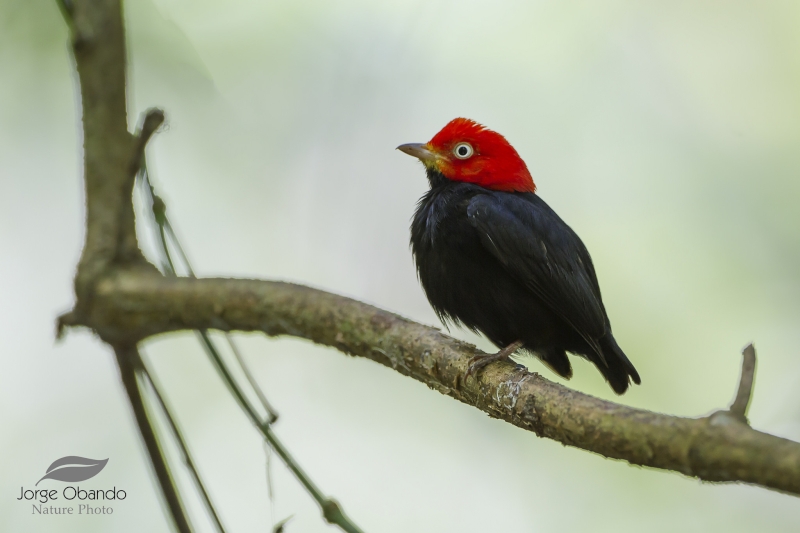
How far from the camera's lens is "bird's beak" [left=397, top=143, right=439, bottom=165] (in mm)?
4488

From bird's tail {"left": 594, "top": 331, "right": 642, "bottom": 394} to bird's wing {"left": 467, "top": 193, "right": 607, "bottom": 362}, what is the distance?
11 cm

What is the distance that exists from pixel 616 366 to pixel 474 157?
4.98 feet

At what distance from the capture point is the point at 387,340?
191cm

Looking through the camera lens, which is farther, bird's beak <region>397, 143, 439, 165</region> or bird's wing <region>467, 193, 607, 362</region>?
bird's beak <region>397, 143, 439, 165</region>

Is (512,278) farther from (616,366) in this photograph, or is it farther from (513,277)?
(616,366)

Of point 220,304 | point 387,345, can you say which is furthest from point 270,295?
point 387,345

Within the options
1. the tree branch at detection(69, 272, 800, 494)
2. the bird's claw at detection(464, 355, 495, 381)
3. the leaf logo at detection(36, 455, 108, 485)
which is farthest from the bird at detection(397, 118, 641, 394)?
the leaf logo at detection(36, 455, 108, 485)

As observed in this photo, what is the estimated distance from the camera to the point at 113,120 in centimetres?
180

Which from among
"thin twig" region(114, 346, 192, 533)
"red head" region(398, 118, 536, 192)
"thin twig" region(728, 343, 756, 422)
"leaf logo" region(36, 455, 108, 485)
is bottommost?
"thin twig" region(728, 343, 756, 422)

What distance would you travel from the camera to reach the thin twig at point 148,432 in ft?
5.83

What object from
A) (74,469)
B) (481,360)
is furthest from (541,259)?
(74,469)

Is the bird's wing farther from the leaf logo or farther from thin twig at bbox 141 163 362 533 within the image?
the leaf logo

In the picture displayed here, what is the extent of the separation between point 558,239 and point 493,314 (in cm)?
57

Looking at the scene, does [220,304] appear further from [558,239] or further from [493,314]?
[558,239]
